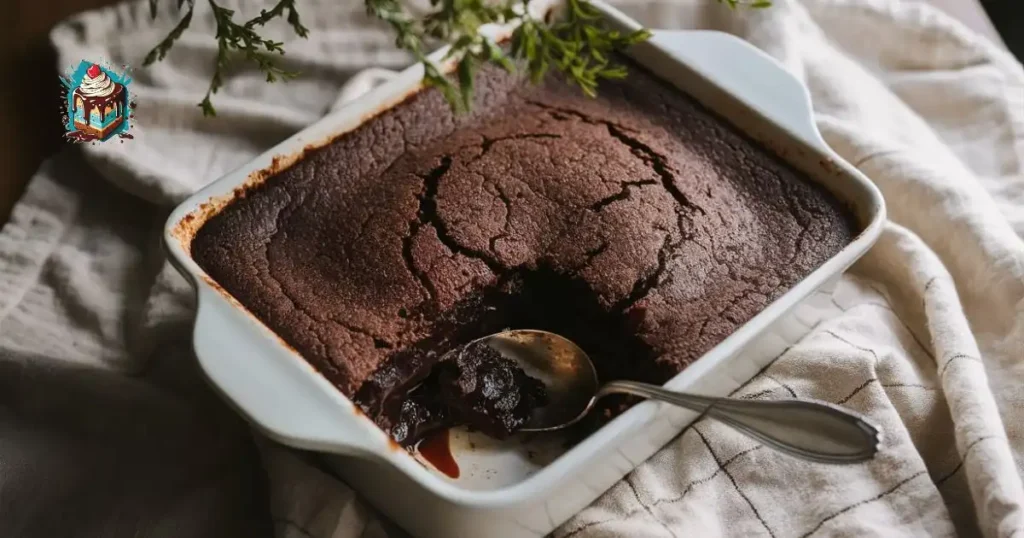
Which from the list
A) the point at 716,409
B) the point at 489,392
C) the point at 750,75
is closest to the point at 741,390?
the point at 716,409

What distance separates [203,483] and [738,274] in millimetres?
708

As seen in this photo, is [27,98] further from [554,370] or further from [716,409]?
[716,409]

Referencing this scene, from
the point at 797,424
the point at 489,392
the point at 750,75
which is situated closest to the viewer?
the point at 797,424

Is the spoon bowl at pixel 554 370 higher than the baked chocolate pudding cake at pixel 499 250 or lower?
lower

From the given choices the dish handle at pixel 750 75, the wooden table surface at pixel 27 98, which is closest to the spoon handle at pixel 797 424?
the dish handle at pixel 750 75

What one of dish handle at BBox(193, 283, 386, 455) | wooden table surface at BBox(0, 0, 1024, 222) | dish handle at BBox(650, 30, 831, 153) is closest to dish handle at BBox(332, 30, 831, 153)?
dish handle at BBox(650, 30, 831, 153)

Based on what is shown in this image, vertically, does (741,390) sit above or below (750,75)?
below

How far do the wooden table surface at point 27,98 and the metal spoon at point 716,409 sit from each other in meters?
0.82

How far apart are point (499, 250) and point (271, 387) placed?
0.34 meters
